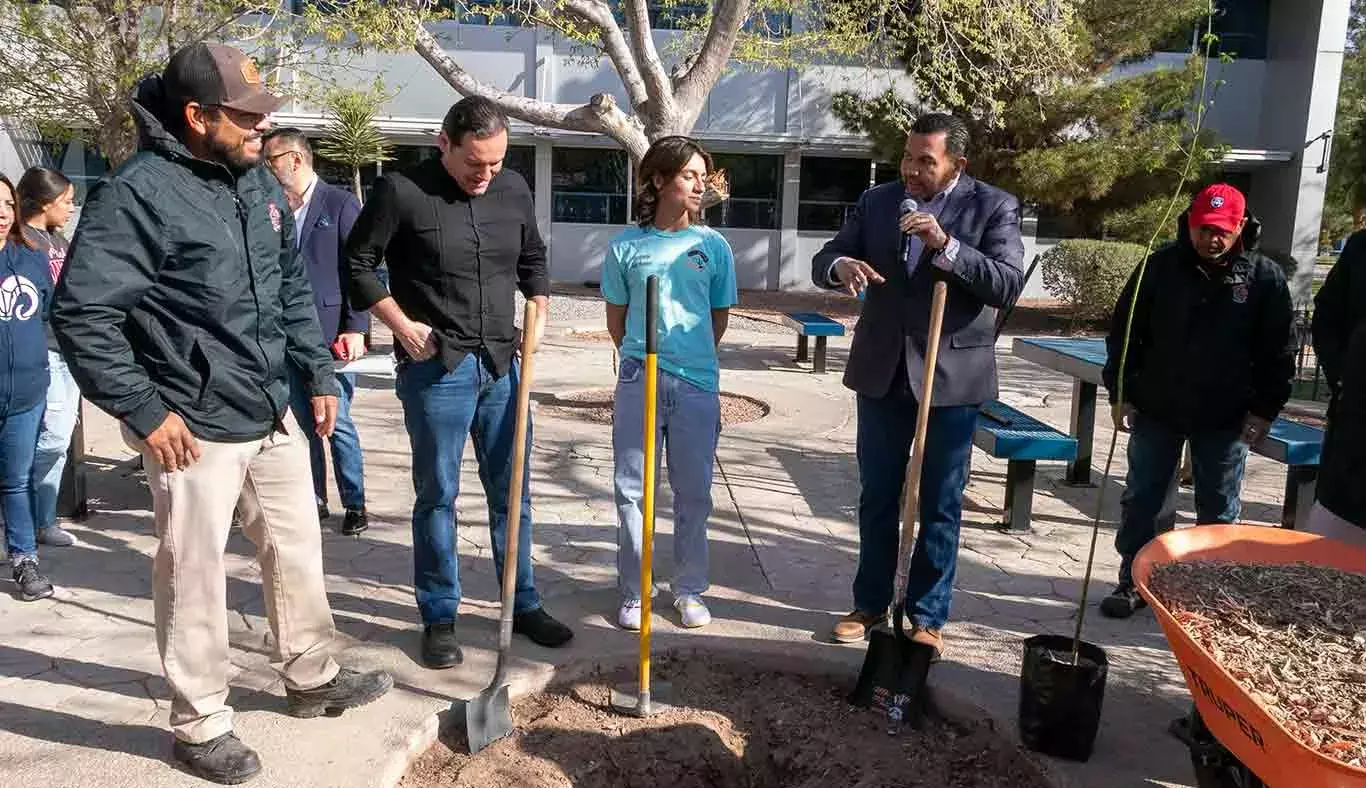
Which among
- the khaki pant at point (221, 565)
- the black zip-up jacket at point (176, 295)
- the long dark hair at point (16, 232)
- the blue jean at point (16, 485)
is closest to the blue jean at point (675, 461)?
the khaki pant at point (221, 565)

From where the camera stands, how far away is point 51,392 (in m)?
Answer: 4.78

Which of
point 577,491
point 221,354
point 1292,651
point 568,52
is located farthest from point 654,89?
point 568,52

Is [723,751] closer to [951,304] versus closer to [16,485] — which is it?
[951,304]

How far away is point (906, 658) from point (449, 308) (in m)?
1.98

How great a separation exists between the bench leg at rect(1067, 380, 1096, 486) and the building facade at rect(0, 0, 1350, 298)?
12748 mm

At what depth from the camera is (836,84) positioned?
68.2 ft

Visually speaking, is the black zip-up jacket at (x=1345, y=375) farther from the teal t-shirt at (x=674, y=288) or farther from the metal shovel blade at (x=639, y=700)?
the metal shovel blade at (x=639, y=700)

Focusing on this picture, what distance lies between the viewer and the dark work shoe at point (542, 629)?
387 cm

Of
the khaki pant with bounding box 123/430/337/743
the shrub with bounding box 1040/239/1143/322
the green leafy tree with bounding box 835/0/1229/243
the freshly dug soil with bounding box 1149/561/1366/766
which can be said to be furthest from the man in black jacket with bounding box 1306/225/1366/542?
the shrub with bounding box 1040/239/1143/322

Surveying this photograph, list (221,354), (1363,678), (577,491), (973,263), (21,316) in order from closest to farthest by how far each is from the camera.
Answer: (1363,678) → (221,354) → (973,263) → (21,316) → (577,491)

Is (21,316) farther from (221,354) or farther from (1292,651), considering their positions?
(1292,651)

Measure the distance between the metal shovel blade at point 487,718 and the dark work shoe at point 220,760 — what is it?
0.62 metres

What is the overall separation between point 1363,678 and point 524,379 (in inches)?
93.5

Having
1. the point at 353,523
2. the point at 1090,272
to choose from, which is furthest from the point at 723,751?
the point at 1090,272
